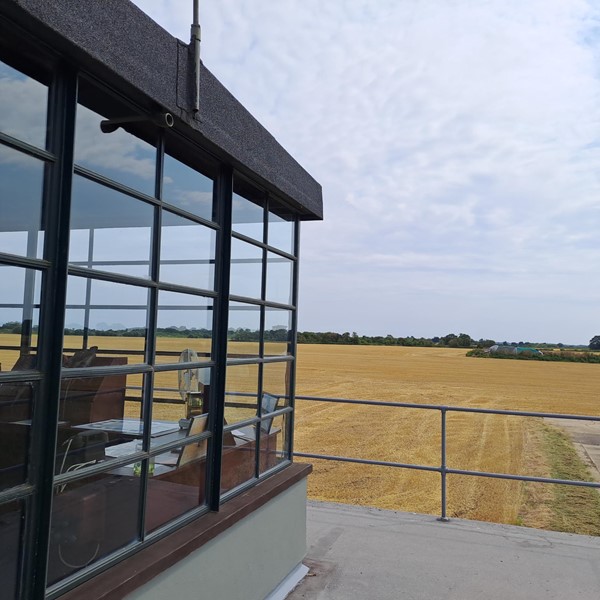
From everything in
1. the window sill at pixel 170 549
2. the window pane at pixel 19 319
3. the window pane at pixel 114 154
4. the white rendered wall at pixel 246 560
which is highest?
the window pane at pixel 114 154

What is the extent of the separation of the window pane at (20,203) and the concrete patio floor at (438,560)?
2.84 metres

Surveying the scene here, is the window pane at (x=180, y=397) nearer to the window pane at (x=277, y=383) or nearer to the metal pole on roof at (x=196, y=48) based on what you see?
the window pane at (x=277, y=383)

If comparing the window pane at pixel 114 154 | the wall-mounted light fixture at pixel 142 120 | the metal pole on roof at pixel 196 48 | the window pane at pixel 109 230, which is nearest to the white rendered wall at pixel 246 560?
the window pane at pixel 109 230

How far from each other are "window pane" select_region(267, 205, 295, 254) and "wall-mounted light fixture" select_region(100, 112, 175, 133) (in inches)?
56.9

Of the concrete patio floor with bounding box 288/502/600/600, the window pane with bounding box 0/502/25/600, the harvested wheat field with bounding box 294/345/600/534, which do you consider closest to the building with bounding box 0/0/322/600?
the window pane with bounding box 0/502/25/600

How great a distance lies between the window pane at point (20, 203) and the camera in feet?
5.90

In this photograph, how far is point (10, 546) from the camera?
1.83 metres

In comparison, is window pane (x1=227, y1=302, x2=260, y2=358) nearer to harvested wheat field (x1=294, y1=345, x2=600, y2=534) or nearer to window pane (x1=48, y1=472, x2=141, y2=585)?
window pane (x1=48, y1=472, x2=141, y2=585)

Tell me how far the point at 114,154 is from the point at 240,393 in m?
1.66

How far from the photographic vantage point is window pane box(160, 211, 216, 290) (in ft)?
8.71

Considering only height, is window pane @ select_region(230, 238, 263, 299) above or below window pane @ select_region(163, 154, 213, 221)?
below

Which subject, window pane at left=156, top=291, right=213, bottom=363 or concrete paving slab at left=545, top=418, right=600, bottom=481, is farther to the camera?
concrete paving slab at left=545, top=418, right=600, bottom=481

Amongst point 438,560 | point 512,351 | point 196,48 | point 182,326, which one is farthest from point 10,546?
point 512,351

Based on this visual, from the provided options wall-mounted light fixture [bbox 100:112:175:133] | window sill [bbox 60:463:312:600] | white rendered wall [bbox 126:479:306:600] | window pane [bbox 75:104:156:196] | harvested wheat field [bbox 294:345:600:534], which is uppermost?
wall-mounted light fixture [bbox 100:112:175:133]
